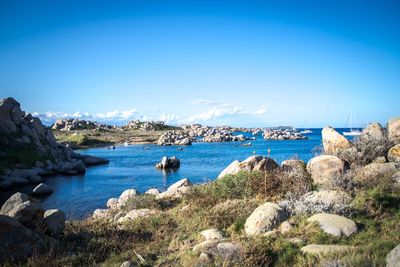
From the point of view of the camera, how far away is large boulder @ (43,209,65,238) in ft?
37.0

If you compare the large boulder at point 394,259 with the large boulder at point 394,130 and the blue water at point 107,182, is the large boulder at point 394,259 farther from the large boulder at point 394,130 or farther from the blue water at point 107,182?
the blue water at point 107,182

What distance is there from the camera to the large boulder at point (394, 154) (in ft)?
55.1

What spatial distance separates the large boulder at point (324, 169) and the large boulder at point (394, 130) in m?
5.04

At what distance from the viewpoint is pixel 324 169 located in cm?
1528

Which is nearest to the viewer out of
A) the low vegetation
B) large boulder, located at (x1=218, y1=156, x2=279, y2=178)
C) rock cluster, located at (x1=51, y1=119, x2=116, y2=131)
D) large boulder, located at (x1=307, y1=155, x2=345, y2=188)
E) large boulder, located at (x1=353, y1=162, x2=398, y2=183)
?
the low vegetation

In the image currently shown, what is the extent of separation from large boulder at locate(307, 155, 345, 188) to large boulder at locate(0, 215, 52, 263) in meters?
10.8

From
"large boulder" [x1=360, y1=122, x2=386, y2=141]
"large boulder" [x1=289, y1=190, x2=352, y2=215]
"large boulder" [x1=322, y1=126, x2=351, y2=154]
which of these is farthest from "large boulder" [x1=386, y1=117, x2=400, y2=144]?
"large boulder" [x1=289, y1=190, x2=352, y2=215]

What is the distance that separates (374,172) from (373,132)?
574 cm

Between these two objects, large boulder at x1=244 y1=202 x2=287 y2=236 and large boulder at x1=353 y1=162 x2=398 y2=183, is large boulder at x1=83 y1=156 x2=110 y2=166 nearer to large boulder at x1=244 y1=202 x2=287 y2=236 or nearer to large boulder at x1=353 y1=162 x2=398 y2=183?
large boulder at x1=353 y1=162 x2=398 y2=183

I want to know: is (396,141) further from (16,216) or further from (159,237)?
(16,216)

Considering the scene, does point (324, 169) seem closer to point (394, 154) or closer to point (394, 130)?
point (394, 154)

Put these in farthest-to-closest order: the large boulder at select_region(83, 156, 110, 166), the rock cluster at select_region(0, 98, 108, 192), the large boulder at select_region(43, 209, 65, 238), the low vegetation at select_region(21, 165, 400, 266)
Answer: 1. the large boulder at select_region(83, 156, 110, 166)
2. the rock cluster at select_region(0, 98, 108, 192)
3. the large boulder at select_region(43, 209, 65, 238)
4. the low vegetation at select_region(21, 165, 400, 266)

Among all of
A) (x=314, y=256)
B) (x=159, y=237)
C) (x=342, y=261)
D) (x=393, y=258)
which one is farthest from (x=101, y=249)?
(x=393, y=258)

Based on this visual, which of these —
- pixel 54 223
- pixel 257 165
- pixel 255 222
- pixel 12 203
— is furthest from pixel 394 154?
pixel 12 203
